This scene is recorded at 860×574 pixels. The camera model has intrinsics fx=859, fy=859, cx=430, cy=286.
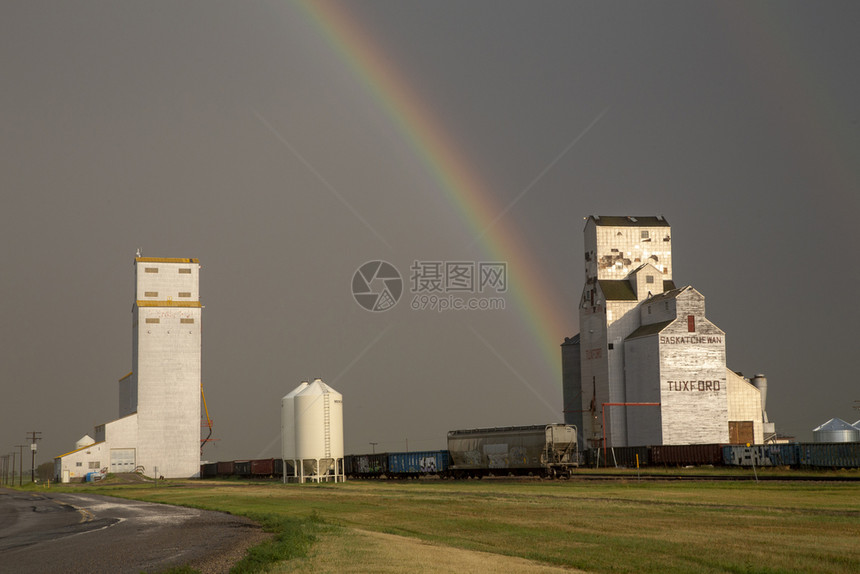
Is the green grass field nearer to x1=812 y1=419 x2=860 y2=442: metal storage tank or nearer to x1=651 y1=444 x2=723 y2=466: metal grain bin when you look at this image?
x1=651 y1=444 x2=723 y2=466: metal grain bin

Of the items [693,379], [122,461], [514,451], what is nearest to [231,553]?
[514,451]

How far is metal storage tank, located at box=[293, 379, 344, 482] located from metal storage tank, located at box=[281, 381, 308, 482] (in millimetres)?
452

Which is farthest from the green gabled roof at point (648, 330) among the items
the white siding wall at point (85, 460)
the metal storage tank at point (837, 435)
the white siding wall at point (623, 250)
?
the white siding wall at point (85, 460)

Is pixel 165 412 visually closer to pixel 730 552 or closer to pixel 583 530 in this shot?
pixel 583 530

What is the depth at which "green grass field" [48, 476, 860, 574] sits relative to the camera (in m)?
17.8

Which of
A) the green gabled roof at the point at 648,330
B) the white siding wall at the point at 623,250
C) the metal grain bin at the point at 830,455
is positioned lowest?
the metal grain bin at the point at 830,455

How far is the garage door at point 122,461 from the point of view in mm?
98625

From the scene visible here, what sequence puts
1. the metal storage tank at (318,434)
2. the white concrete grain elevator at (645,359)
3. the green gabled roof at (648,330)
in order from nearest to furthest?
the metal storage tank at (318,434)
the white concrete grain elevator at (645,359)
the green gabled roof at (648,330)

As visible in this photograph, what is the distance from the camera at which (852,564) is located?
56.2 ft

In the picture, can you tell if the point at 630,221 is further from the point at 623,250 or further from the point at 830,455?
the point at 830,455

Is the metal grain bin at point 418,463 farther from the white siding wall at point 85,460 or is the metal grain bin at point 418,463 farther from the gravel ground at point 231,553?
the gravel ground at point 231,553

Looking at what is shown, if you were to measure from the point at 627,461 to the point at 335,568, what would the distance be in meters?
67.2

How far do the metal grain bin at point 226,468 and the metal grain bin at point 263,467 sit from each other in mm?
7473

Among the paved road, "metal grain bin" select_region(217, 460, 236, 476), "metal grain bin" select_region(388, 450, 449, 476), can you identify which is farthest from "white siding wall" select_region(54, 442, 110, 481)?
A: the paved road
